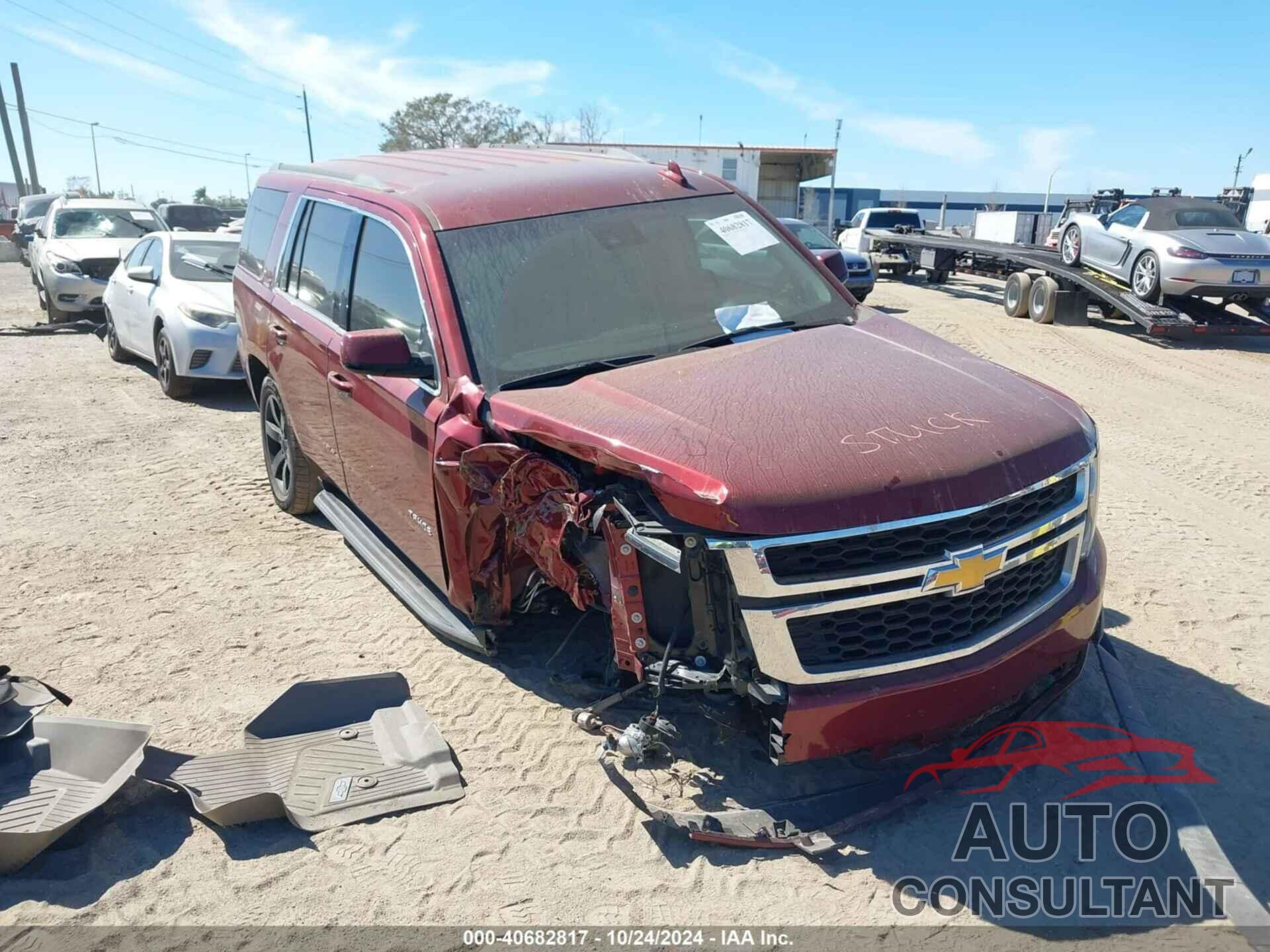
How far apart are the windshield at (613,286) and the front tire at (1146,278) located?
1197 centimetres

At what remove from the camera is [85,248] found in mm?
14883

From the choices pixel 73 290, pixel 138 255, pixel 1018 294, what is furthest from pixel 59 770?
pixel 1018 294

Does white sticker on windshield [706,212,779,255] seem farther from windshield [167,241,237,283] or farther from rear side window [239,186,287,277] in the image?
windshield [167,241,237,283]

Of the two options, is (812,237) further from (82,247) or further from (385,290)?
(385,290)

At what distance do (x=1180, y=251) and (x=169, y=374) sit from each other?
45.1ft

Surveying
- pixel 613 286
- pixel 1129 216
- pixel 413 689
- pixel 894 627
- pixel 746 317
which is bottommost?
pixel 413 689

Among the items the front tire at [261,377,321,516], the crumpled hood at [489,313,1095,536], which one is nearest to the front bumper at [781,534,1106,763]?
the crumpled hood at [489,313,1095,536]

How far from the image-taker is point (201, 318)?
9.07 m

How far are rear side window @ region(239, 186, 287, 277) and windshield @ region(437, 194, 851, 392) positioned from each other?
2444 mm

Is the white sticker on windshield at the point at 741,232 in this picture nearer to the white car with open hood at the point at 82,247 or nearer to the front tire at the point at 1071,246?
the white car with open hood at the point at 82,247

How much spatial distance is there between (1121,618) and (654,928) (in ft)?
9.97

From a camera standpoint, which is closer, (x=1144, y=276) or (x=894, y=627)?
(x=894, y=627)

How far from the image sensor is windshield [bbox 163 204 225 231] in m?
24.0

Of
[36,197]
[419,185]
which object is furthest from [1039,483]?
[36,197]
